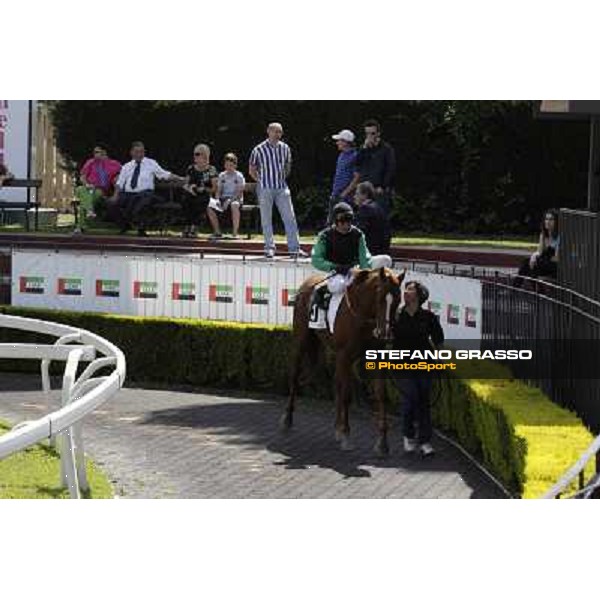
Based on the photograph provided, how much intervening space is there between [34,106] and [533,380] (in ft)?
12.5

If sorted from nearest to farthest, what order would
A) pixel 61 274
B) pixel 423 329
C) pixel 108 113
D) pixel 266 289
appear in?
1. pixel 423 329
2. pixel 108 113
3. pixel 266 289
4. pixel 61 274

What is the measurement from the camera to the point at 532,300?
10.9 metres

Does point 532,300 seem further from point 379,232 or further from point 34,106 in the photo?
point 34,106

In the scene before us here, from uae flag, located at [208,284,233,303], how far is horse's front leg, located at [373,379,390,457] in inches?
102

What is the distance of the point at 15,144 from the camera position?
14.4 meters

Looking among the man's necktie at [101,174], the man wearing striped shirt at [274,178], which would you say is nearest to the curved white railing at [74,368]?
the man's necktie at [101,174]

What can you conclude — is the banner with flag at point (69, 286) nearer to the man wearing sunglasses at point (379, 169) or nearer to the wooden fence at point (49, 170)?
the wooden fence at point (49, 170)

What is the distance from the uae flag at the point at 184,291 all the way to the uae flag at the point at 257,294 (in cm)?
40

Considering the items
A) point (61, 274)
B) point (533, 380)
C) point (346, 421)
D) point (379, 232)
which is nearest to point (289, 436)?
point (346, 421)

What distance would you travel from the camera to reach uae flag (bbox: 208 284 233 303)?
13.7m

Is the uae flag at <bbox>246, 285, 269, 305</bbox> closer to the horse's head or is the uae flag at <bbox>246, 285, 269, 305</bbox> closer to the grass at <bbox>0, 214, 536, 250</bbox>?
the grass at <bbox>0, 214, 536, 250</bbox>

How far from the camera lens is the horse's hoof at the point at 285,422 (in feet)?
39.8

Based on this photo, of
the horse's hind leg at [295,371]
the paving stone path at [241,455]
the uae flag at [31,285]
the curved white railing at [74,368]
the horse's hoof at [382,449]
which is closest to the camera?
the curved white railing at [74,368]

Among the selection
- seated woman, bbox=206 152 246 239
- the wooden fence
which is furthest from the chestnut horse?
the wooden fence
